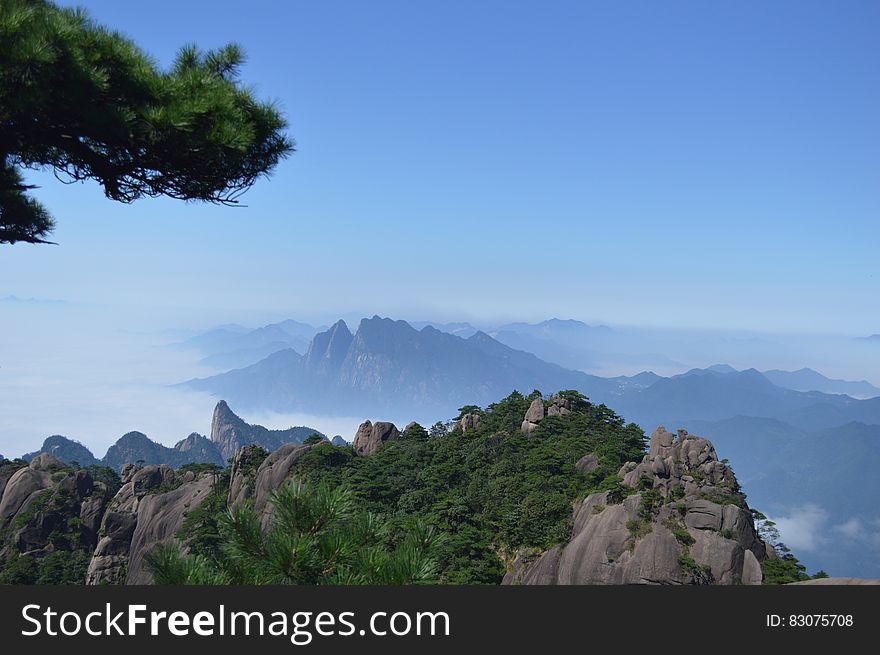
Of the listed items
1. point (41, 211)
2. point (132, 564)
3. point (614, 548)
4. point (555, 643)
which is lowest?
point (132, 564)

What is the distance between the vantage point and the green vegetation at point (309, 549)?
4184mm

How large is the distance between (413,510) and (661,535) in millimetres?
11342

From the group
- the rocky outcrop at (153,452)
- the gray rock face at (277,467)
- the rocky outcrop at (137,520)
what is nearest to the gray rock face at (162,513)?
the rocky outcrop at (137,520)

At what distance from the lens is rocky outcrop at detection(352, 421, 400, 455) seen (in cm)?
3812

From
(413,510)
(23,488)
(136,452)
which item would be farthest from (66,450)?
(413,510)

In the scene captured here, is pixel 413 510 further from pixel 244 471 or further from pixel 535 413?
pixel 244 471

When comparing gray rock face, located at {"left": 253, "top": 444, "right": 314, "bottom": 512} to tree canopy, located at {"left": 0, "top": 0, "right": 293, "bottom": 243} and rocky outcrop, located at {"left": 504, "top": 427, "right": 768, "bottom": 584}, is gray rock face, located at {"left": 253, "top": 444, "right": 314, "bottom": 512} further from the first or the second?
tree canopy, located at {"left": 0, "top": 0, "right": 293, "bottom": 243}

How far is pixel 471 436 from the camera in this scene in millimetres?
36594

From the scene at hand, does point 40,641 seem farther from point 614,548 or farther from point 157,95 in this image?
point 614,548

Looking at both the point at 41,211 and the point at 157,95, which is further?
the point at 41,211

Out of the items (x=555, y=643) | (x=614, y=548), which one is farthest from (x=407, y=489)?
(x=555, y=643)

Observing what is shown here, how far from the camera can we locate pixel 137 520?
34.4 metres

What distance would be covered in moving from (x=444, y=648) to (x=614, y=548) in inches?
657

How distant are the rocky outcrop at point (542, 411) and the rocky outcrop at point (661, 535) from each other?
11.6 m
